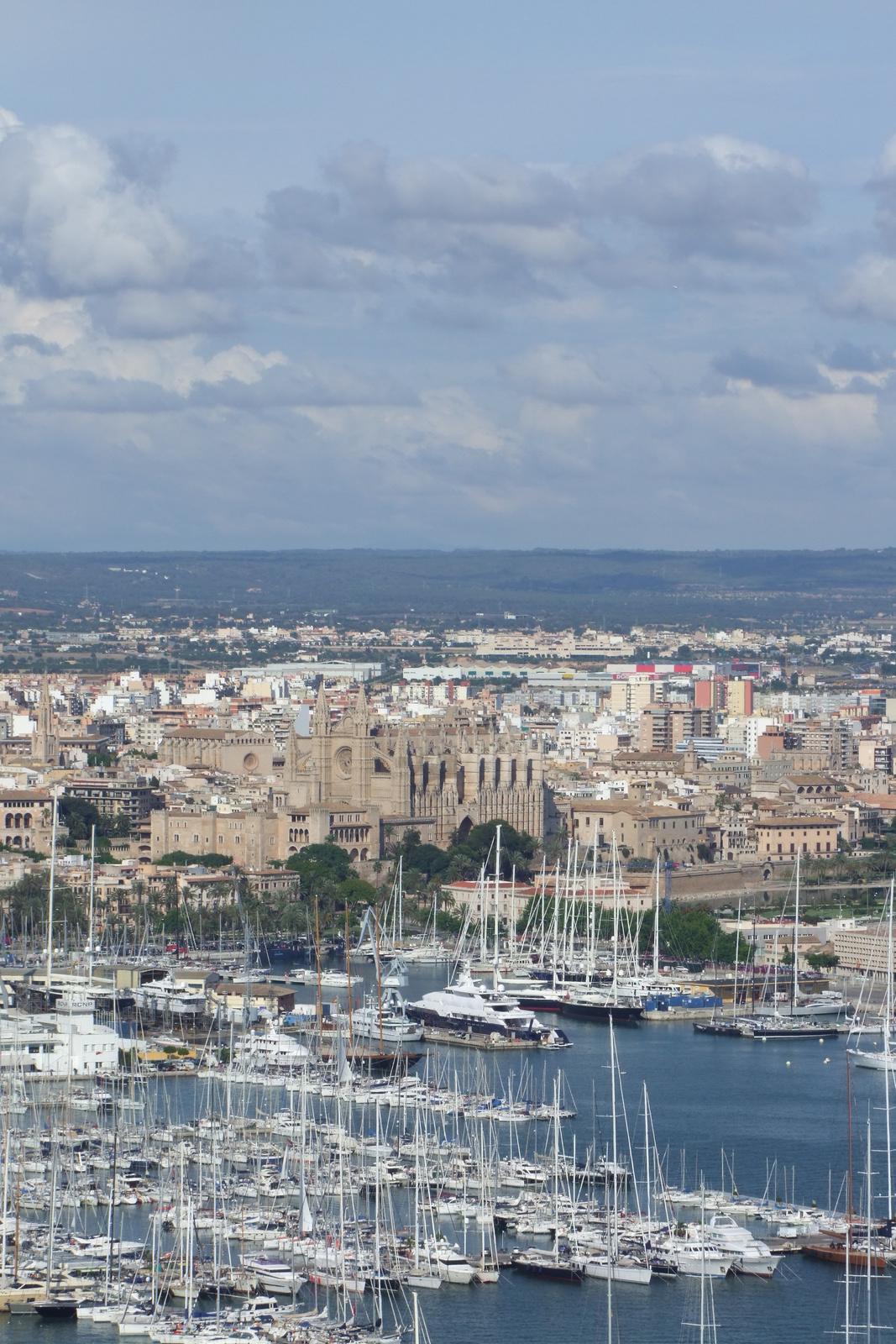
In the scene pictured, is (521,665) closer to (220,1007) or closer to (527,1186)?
(220,1007)

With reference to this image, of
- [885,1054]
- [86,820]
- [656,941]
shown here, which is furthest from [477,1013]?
[86,820]

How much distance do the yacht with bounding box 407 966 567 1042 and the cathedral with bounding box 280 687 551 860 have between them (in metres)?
17.4

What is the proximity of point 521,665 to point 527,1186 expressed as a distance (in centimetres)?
11656

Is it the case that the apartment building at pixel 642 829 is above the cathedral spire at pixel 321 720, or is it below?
below

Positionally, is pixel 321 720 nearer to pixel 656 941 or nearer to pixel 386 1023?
pixel 656 941

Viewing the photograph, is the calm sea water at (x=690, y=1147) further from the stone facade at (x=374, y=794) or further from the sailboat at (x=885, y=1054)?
the stone facade at (x=374, y=794)

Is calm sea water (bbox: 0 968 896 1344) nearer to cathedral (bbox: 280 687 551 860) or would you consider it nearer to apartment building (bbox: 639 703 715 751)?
cathedral (bbox: 280 687 551 860)

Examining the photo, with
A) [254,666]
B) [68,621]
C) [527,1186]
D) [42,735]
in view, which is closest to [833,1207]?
[527,1186]

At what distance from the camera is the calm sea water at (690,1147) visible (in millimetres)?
24391

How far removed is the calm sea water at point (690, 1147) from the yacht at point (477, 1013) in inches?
29.7

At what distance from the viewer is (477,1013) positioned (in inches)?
1580

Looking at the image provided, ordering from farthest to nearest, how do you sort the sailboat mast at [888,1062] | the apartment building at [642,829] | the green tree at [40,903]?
1. the apartment building at [642,829]
2. the green tree at [40,903]
3. the sailboat mast at [888,1062]

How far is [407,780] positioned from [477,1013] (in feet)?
71.4

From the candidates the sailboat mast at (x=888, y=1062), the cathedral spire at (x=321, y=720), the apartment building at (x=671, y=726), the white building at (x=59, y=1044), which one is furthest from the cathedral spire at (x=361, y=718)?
the apartment building at (x=671, y=726)
